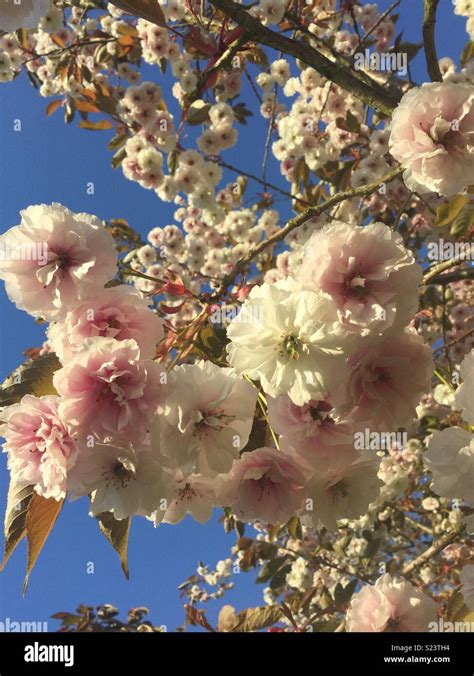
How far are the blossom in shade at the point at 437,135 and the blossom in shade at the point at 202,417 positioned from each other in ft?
2.18

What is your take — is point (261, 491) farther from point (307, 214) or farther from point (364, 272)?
point (307, 214)

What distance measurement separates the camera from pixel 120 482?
103 cm

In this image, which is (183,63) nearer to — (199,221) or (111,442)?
(199,221)

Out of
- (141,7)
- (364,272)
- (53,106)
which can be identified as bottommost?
(364,272)

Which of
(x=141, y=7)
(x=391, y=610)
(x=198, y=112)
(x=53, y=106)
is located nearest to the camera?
(x=391, y=610)

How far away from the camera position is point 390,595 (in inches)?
55.9

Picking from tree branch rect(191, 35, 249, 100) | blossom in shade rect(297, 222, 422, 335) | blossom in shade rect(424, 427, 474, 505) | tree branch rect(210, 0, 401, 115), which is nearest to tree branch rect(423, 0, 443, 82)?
tree branch rect(210, 0, 401, 115)

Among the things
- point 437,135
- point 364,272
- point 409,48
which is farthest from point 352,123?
point 364,272

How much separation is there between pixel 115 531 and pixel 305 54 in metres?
1.51

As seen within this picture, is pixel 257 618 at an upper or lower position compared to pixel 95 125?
lower

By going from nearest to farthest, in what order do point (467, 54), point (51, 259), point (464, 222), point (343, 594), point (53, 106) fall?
point (51, 259) → point (464, 222) → point (467, 54) → point (343, 594) → point (53, 106)

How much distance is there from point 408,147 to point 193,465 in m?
0.86

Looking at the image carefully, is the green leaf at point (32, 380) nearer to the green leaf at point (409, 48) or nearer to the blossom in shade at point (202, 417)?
the blossom in shade at point (202, 417)
